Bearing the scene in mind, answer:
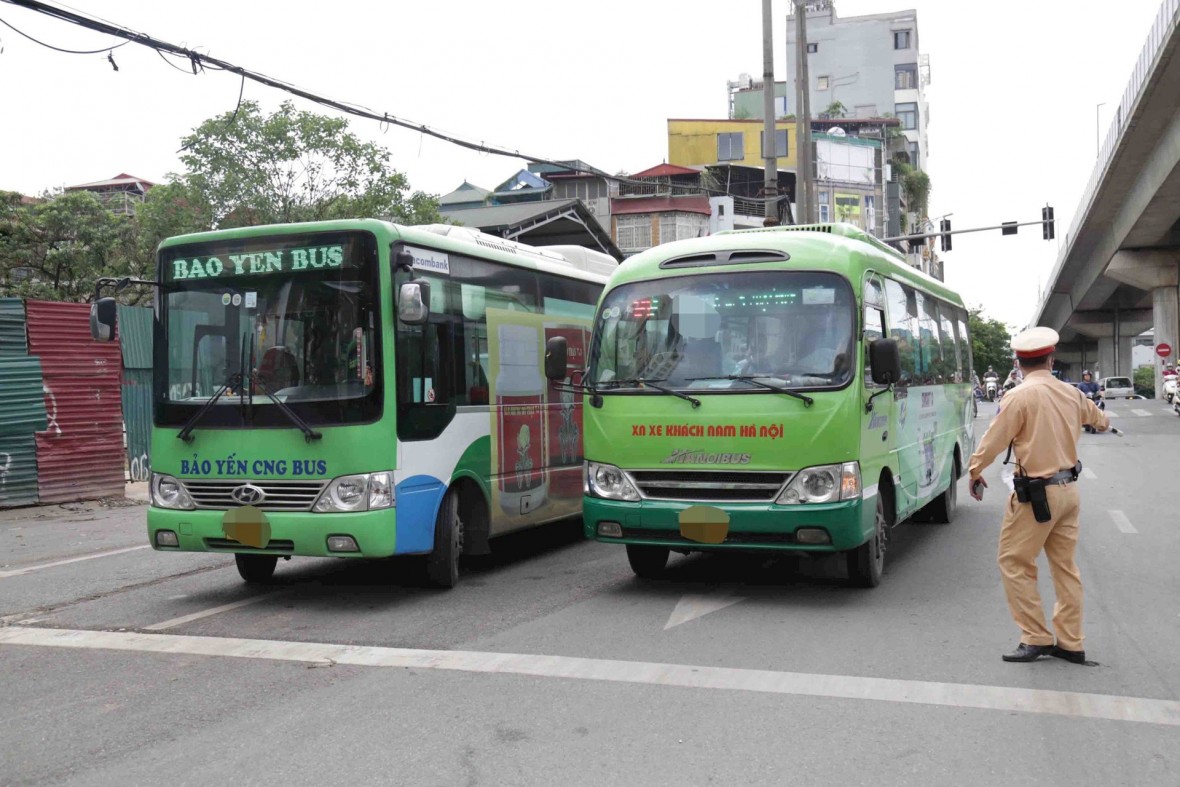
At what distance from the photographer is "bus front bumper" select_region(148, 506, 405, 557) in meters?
7.73

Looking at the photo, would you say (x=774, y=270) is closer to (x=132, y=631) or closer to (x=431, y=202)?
(x=132, y=631)

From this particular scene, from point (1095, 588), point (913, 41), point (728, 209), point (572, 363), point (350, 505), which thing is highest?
point (913, 41)

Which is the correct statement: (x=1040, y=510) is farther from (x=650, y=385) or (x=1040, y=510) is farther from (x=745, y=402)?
(x=650, y=385)

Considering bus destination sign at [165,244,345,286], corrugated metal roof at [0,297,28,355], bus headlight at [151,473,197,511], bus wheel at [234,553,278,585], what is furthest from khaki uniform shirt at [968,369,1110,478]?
corrugated metal roof at [0,297,28,355]

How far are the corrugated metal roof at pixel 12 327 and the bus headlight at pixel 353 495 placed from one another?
965 centimetres

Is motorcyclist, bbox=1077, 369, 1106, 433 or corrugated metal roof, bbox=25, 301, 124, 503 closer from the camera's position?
motorcyclist, bbox=1077, 369, 1106, 433

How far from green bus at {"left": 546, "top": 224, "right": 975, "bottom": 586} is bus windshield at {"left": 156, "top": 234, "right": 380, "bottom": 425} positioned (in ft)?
5.39

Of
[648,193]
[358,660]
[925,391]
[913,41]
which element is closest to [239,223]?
[925,391]

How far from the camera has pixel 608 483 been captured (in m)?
8.34

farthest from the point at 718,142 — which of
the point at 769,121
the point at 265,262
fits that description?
the point at 265,262

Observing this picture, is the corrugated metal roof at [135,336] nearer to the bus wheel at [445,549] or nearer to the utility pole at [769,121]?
the utility pole at [769,121]

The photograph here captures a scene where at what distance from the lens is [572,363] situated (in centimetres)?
1116

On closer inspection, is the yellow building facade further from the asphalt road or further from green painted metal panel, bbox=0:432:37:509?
the asphalt road

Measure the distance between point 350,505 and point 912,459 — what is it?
4.97 metres
